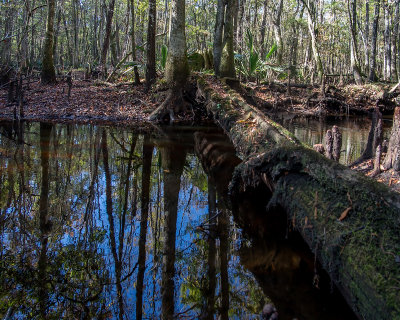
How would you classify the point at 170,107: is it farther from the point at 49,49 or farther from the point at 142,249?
the point at 142,249

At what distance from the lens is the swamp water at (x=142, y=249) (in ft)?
9.96

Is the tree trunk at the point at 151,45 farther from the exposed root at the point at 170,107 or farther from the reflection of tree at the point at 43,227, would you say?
the reflection of tree at the point at 43,227

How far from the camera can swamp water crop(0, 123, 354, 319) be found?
3.04 m

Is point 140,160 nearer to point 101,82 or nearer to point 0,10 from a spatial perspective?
point 101,82

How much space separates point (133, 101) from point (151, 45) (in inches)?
96.2

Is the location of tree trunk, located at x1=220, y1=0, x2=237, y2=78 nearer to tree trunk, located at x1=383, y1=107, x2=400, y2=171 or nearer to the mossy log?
tree trunk, located at x1=383, y1=107, x2=400, y2=171

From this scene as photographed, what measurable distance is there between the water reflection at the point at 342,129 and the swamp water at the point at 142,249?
4.20 m

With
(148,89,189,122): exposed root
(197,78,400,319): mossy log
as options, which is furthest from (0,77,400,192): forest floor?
(197,78,400,319): mossy log

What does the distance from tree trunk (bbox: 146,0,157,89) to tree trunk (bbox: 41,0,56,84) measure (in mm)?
5723

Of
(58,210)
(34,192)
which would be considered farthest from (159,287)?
(34,192)

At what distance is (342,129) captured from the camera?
12.8 meters

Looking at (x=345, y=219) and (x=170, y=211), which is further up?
(x=345, y=219)

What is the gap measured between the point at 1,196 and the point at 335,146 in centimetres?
562

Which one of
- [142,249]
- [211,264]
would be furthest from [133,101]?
[211,264]
